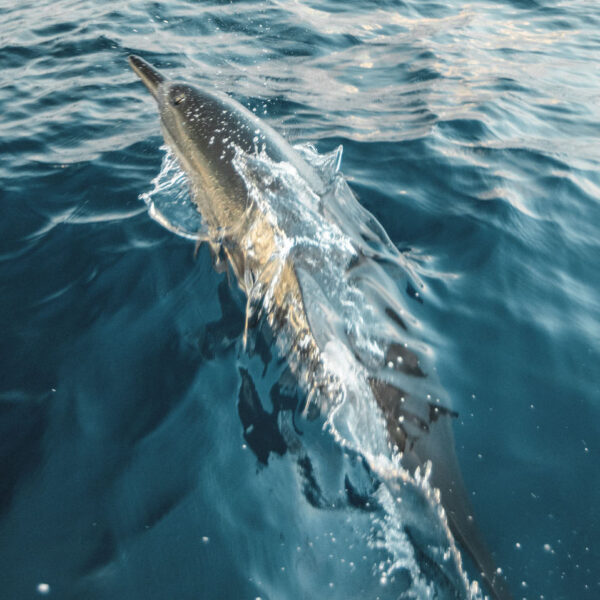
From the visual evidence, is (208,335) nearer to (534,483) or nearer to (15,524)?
(15,524)

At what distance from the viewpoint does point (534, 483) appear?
2678 millimetres

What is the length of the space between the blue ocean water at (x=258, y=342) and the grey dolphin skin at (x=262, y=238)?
0.68ft

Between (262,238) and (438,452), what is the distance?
1.74m

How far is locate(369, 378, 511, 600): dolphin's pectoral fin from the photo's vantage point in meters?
2.24

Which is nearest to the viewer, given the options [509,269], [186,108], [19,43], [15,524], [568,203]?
[15,524]

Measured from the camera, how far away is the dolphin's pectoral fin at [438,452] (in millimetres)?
2242

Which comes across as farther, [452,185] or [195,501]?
[452,185]

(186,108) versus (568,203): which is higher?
(186,108)

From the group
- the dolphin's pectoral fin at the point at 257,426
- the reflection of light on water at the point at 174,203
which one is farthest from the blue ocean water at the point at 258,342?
the reflection of light on water at the point at 174,203

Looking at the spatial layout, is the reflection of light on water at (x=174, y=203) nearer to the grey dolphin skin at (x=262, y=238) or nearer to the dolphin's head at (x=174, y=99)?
the grey dolphin skin at (x=262, y=238)

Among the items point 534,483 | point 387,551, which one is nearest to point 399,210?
point 534,483

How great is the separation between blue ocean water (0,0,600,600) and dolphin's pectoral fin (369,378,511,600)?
5.8 inches

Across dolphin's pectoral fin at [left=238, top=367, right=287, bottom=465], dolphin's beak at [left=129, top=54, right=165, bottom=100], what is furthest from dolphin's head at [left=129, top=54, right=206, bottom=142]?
dolphin's pectoral fin at [left=238, top=367, right=287, bottom=465]

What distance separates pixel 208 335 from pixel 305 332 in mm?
743
